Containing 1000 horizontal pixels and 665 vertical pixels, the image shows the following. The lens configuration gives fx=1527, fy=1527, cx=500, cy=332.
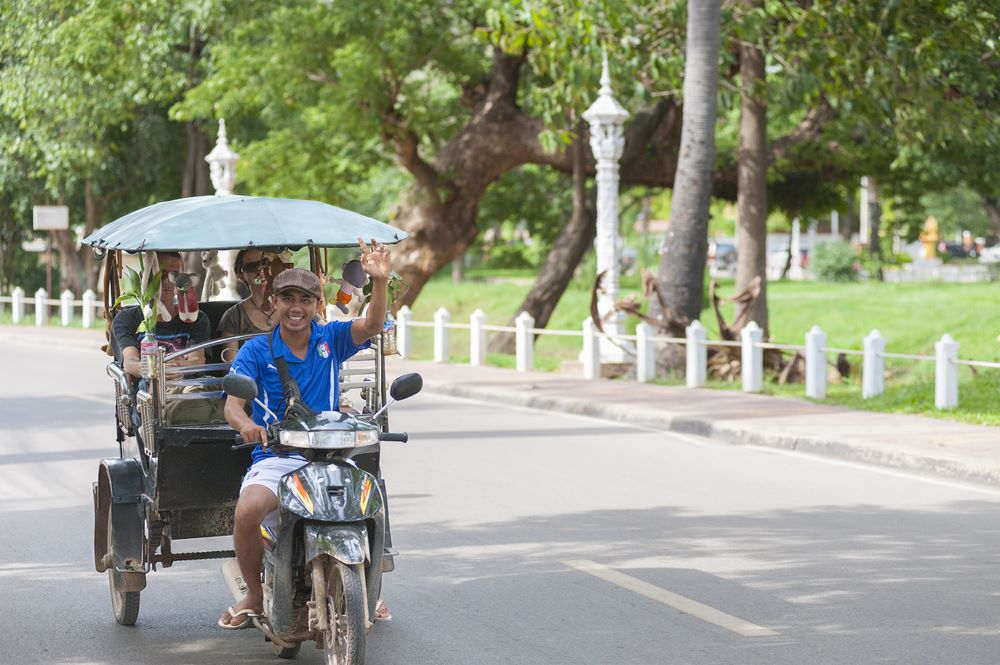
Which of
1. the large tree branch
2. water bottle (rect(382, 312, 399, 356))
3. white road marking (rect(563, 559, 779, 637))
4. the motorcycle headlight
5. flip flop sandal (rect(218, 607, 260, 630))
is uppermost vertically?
the large tree branch

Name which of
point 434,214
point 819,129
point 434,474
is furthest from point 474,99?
point 434,474

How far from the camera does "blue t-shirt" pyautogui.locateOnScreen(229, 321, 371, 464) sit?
6148 mm

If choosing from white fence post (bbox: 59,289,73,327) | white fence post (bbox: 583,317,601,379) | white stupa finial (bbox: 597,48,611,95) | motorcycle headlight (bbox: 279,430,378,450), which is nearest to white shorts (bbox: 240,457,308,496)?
motorcycle headlight (bbox: 279,430,378,450)

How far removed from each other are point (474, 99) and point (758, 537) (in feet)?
76.3

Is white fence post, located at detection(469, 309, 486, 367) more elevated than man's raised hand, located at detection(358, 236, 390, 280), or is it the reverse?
man's raised hand, located at detection(358, 236, 390, 280)

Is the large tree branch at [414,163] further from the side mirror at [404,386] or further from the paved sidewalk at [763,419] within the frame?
the side mirror at [404,386]

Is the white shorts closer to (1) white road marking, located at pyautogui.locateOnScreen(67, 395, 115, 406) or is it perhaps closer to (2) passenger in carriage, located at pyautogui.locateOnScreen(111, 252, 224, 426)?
(2) passenger in carriage, located at pyautogui.locateOnScreen(111, 252, 224, 426)

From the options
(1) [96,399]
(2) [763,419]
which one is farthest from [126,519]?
(1) [96,399]

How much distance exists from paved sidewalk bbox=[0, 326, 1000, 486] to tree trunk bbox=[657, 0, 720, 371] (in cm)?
181

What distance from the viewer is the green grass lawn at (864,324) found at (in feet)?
54.6

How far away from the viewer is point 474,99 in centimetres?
3152

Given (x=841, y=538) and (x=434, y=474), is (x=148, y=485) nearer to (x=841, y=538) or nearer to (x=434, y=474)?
(x=841, y=538)

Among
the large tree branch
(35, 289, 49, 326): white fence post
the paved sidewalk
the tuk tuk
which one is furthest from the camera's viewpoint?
(35, 289, 49, 326): white fence post

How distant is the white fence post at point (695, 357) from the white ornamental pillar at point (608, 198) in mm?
2816
